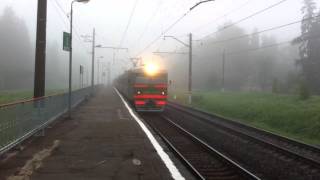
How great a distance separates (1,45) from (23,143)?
347 feet

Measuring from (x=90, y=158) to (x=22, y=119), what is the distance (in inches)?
127

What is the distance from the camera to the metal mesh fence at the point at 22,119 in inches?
515

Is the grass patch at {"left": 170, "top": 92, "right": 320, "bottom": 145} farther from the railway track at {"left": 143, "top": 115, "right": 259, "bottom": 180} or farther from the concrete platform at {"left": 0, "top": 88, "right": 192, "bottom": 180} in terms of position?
the concrete platform at {"left": 0, "top": 88, "right": 192, "bottom": 180}

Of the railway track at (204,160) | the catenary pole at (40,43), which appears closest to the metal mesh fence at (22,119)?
the catenary pole at (40,43)

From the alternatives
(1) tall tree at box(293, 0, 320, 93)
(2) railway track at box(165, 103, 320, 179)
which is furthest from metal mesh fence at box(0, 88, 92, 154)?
Result: (1) tall tree at box(293, 0, 320, 93)

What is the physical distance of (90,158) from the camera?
1318 centimetres

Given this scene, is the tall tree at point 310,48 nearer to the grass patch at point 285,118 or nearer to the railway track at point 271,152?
the grass patch at point 285,118

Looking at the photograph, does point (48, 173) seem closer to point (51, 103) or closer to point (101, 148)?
point (101, 148)

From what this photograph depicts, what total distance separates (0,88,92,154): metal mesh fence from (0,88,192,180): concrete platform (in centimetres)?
36

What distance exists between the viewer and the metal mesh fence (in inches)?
515

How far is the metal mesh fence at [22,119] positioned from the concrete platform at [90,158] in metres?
0.36

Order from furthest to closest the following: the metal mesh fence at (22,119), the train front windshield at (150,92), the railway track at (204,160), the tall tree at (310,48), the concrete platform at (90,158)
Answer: the tall tree at (310,48)
the train front windshield at (150,92)
the metal mesh fence at (22,119)
the railway track at (204,160)
the concrete platform at (90,158)

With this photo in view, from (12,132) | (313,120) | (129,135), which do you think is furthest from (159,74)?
(12,132)

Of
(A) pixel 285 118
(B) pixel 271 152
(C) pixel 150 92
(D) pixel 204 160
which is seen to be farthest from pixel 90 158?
(C) pixel 150 92
